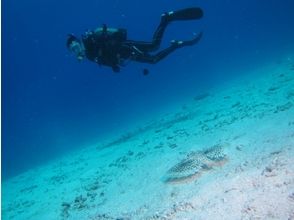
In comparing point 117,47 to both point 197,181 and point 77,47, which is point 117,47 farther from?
point 197,181

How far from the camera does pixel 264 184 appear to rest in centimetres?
645

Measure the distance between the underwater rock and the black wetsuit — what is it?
3.11 meters

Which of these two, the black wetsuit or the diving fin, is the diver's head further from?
the diving fin

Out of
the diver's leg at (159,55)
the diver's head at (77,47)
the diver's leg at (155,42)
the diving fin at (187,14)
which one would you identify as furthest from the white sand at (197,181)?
the diver's head at (77,47)

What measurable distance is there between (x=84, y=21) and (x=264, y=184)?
111 m

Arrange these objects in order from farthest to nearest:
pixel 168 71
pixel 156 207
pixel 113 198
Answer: pixel 168 71 < pixel 113 198 < pixel 156 207

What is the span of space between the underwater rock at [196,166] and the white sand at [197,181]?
0.21 metres

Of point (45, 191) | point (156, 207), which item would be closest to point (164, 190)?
point (156, 207)

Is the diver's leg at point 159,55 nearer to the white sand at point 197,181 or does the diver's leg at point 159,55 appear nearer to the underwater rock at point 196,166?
the underwater rock at point 196,166

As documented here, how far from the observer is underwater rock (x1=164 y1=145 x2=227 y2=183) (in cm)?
877

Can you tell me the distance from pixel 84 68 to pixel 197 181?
133 m

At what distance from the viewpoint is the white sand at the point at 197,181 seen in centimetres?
625

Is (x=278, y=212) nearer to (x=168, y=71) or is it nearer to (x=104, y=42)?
(x=104, y=42)

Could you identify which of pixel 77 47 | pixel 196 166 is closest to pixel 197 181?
pixel 196 166
